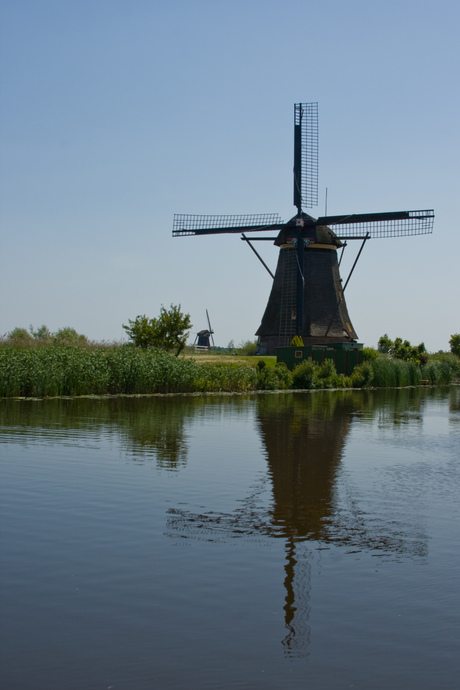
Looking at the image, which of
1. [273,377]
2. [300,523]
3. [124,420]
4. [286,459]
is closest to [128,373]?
[124,420]

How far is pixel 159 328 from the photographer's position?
130 ft

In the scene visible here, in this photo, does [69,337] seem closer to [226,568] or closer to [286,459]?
[286,459]

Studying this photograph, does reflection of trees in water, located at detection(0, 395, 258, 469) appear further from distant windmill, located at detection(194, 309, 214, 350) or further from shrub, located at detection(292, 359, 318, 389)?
distant windmill, located at detection(194, 309, 214, 350)

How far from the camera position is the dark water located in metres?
4.43

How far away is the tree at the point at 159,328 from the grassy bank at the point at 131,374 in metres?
4.27

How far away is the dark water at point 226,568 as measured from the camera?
14.5 ft

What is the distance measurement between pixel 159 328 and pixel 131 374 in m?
11.4

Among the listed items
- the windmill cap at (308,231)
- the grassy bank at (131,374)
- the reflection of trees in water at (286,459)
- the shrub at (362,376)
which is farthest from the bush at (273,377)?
the windmill cap at (308,231)

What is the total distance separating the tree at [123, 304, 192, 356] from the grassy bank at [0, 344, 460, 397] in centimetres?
427

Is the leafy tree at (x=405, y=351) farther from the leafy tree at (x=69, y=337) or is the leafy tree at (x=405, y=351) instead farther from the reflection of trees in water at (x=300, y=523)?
the reflection of trees in water at (x=300, y=523)

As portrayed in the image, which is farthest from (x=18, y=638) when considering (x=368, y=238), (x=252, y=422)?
(x=368, y=238)

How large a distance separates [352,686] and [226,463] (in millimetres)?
7953

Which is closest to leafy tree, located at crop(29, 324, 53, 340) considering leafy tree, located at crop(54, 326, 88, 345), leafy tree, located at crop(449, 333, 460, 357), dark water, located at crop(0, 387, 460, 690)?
leafy tree, located at crop(54, 326, 88, 345)

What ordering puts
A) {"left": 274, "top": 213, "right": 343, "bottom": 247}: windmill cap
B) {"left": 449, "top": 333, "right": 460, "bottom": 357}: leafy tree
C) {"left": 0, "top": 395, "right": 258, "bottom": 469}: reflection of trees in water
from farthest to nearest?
{"left": 449, "top": 333, "right": 460, "bottom": 357}: leafy tree, {"left": 274, "top": 213, "right": 343, "bottom": 247}: windmill cap, {"left": 0, "top": 395, "right": 258, "bottom": 469}: reflection of trees in water
